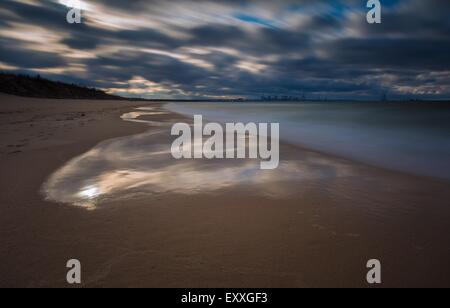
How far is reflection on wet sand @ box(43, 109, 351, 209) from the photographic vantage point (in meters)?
4.00

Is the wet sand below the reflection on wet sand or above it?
below

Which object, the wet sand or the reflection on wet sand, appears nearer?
the wet sand

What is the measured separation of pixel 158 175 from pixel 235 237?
8.63 ft

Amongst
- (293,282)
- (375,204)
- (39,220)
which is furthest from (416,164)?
(39,220)

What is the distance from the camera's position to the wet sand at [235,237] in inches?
84.1

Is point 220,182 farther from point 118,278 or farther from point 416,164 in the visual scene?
point 416,164

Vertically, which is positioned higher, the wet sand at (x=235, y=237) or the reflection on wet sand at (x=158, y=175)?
the reflection on wet sand at (x=158, y=175)

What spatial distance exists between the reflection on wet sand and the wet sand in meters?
0.19

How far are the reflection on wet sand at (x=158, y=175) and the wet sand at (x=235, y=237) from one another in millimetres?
194

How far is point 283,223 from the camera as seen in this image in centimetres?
303

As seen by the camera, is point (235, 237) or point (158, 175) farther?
point (158, 175)

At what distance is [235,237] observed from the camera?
8.92 feet

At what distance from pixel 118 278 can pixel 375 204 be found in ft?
10.4

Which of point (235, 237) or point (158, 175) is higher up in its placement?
point (158, 175)
